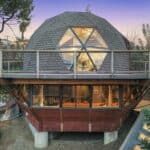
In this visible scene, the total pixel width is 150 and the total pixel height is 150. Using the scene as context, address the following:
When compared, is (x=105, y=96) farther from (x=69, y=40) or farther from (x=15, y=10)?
(x=15, y=10)

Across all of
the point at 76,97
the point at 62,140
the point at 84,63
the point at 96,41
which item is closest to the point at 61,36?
the point at 96,41

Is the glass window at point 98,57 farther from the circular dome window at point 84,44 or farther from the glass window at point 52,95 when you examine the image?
the glass window at point 52,95

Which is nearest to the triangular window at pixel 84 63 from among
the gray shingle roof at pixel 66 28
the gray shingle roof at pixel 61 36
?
the gray shingle roof at pixel 61 36

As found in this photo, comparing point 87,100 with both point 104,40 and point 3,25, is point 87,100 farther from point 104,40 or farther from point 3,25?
point 3,25

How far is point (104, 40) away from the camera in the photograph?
2733 centimetres

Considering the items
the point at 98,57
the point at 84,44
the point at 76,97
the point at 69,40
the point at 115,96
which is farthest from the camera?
the point at 69,40

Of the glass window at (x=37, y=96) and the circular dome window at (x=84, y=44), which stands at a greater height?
the circular dome window at (x=84, y=44)

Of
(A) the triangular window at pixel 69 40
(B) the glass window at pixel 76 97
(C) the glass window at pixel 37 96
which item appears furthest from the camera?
(A) the triangular window at pixel 69 40

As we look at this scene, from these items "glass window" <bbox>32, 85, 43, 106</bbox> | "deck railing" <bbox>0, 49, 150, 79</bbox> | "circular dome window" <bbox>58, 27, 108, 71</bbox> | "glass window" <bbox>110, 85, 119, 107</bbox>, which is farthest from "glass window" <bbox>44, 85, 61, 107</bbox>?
"glass window" <bbox>110, 85, 119, 107</bbox>

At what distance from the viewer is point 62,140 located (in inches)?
1078

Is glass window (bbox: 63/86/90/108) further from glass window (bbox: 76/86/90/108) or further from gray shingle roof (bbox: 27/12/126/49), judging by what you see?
gray shingle roof (bbox: 27/12/126/49)

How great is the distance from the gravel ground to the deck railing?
167 inches

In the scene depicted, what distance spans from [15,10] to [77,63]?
22098 millimetres

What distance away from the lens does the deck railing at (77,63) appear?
936 inches
